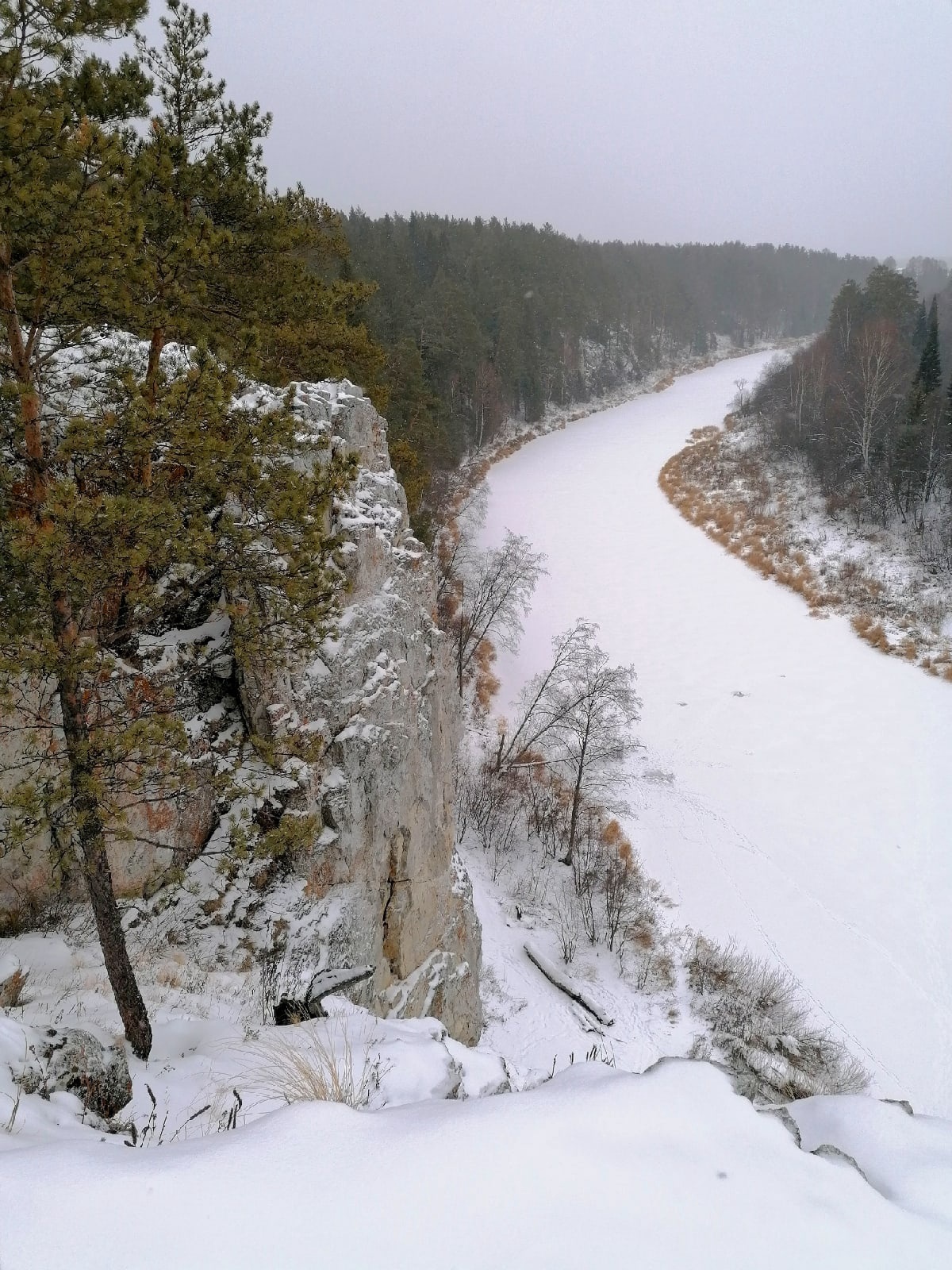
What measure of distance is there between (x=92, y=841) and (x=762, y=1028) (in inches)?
486

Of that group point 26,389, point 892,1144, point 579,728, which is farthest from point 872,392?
point 26,389

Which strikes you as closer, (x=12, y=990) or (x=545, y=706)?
(x=12, y=990)

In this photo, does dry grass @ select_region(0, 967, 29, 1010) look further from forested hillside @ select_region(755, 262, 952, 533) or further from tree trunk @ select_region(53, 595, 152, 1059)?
forested hillside @ select_region(755, 262, 952, 533)

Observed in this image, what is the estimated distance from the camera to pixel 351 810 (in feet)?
24.0

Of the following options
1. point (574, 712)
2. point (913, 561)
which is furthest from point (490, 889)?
point (913, 561)

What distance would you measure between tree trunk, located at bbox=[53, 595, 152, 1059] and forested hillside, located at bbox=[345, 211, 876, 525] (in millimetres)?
14813

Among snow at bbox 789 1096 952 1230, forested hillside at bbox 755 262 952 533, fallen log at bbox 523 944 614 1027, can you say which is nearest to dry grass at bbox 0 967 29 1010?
snow at bbox 789 1096 952 1230

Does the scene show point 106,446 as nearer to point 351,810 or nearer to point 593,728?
point 351,810

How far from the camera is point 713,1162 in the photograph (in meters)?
2.47

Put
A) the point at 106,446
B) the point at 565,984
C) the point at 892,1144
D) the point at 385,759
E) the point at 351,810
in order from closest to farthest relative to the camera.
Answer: the point at 892,1144
the point at 106,446
the point at 351,810
the point at 385,759
the point at 565,984

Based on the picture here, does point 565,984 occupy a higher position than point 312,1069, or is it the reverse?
point 312,1069

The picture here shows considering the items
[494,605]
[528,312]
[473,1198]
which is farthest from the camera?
[528,312]

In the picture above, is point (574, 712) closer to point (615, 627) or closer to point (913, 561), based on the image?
point (615, 627)

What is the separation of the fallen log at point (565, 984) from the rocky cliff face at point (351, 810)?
346cm
